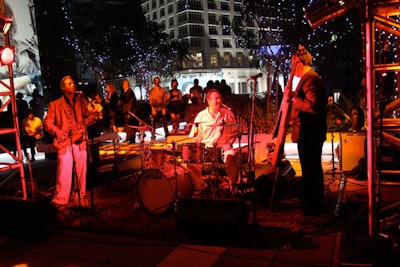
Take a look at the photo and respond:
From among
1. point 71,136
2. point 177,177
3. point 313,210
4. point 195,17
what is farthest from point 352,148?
point 195,17

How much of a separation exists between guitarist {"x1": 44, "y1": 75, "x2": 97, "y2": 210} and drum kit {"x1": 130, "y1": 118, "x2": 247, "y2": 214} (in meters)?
1.25

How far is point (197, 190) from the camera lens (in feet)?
19.3

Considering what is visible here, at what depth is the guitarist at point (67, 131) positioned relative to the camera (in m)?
6.19

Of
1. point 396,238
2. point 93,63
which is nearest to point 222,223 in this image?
point 396,238

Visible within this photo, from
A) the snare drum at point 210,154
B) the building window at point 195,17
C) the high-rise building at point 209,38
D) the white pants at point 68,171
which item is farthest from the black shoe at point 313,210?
the building window at point 195,17

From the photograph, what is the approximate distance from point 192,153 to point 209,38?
239ft

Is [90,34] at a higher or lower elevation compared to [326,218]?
higher

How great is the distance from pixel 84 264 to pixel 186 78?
2454 inches

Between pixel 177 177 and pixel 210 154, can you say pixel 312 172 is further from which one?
pixel 177 177

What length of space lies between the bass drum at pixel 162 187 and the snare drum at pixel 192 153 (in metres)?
0.18

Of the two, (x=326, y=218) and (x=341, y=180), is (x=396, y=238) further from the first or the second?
(x=341, y=180)

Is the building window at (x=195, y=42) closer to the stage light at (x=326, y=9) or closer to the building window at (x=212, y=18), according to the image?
the building window at (x=212, y=18)

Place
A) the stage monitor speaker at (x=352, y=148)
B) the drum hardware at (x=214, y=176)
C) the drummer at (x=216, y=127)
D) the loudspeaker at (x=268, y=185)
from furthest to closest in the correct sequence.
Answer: the stage monitor speaker at (x=352, y=148), the drummer at (x=216, y=127), the loudspeaker at (x=268, y=185), the drum hardware at (x=214, y=176)

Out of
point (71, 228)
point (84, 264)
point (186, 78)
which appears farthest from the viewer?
point (186, 78)
